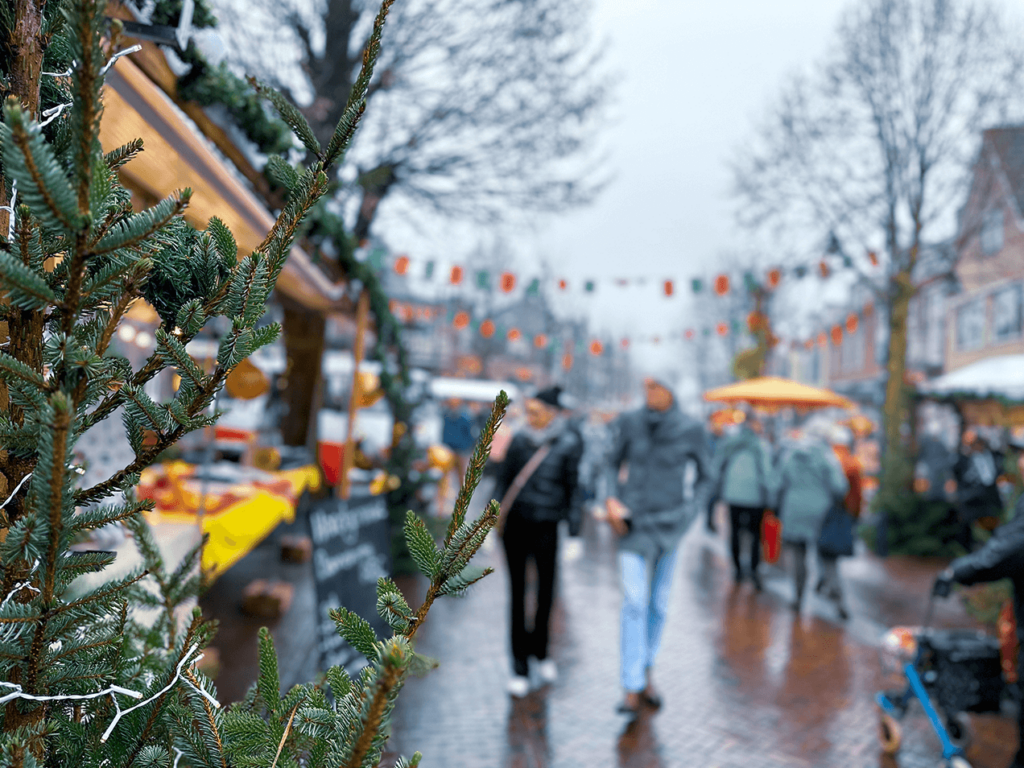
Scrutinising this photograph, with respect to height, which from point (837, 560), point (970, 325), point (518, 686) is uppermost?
point (970, 325)

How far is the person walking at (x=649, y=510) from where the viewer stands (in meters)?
4.31

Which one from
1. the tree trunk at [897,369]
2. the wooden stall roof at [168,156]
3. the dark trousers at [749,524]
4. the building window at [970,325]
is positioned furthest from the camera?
the building window at [970,325]

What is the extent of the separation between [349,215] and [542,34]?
3034 millimetres

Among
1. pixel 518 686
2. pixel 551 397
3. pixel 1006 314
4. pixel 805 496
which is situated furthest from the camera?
pixel 1006 314

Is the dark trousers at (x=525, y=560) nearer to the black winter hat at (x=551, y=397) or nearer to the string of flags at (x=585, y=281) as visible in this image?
the black winter hat at (x=551, y=397)

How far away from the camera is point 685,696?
4.74m

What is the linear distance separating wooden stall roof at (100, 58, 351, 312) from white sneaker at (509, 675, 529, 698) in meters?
2.97

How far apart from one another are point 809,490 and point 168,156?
618 cm

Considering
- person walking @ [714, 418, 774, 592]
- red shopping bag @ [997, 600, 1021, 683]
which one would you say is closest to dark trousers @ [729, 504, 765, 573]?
person walking @ [714, 418, 774, 592]

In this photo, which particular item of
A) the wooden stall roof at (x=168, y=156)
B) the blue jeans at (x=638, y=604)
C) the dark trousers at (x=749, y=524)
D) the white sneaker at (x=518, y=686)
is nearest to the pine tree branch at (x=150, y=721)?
the wooden stall roof at (x=168, y=156)

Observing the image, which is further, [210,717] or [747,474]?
[747,474]

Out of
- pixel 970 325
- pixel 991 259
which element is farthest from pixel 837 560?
pixel 970 325

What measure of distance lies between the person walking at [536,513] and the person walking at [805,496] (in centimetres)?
323

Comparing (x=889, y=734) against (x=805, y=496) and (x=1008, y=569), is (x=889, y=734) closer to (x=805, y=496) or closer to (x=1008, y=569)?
(x=1008, y=569)
